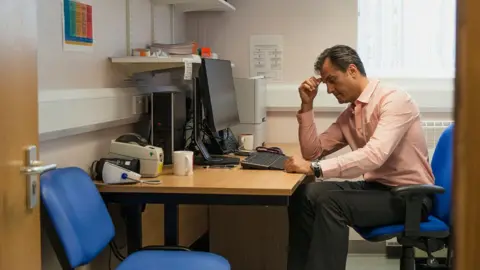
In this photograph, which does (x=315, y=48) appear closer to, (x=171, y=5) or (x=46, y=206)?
(x=171, y=5)

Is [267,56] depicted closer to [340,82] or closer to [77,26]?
[340,82]

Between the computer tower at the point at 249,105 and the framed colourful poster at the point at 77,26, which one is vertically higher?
the framed colourful poster at the point at 77,26

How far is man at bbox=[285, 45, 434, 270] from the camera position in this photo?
256 centimetres

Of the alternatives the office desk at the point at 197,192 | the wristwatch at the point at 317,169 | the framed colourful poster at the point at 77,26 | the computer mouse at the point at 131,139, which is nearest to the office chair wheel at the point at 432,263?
the wristwatch at the point at 317,169

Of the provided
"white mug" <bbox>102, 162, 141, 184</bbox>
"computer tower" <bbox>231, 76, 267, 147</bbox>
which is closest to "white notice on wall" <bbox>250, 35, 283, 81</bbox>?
"computer tower" <bbox>231, 76, 267, 147</bbox>

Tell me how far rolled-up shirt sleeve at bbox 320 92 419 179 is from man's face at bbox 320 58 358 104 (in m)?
0.22

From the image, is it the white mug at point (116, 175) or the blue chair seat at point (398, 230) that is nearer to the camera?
the white mug at point (116, 175)

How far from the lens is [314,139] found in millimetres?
3014

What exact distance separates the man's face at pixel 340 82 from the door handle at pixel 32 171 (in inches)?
63.7

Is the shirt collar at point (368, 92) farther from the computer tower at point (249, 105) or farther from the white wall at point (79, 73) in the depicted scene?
the white wall at point (79, 73)

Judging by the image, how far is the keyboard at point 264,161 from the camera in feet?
9.12

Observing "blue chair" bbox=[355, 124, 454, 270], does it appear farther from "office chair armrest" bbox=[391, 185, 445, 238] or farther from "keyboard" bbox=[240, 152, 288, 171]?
"keyboard" bbox=[240, 152, 288, 171]

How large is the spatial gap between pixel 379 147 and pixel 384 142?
30mm

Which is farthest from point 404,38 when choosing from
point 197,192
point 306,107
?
point 197,192
